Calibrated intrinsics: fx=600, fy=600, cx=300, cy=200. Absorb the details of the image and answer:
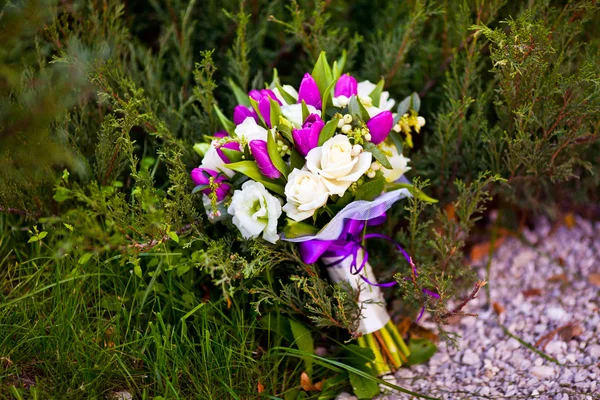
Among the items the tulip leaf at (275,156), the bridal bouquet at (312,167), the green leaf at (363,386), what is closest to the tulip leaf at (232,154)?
the bridal bouquet at (312,167)

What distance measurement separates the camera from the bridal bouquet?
1.67m

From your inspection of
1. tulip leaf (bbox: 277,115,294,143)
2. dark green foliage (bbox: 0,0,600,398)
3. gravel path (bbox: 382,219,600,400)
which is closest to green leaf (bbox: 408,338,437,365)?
gravel path (bbox: 382,219,600,400)

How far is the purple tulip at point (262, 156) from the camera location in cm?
167

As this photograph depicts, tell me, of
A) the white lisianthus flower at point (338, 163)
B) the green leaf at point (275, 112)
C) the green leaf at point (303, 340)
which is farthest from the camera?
the green leaf at point (303, 340)

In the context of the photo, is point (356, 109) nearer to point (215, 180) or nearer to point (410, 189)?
point (410, 189)

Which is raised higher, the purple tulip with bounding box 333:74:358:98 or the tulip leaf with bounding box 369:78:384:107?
the purple tulip with bounding box 333:74:358:98

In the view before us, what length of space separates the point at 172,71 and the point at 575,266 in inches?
76.3

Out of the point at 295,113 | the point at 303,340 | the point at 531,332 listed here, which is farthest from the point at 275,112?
the point at 531,332

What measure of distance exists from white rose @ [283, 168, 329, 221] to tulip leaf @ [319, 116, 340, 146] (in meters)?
0.11

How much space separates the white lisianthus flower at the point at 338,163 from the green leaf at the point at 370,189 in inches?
2.8

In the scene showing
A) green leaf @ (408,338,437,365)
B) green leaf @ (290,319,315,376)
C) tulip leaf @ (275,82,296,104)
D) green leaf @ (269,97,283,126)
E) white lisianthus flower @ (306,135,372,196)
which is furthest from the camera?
green leaf @ (408,338,437,365)

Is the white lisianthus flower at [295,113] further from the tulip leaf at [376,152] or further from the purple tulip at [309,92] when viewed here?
the tulip leaf at [376,152]

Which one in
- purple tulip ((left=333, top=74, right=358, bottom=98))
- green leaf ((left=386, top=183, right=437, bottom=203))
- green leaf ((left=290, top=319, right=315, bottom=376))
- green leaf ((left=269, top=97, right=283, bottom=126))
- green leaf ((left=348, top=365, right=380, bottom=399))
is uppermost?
purple tulip ((left=333, top=74, right=358, bottom=98))

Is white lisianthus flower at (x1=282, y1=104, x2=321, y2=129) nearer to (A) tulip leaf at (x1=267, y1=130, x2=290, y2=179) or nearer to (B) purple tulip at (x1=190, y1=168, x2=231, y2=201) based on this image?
(A) tulip leaf at (x1=267, y1=130, x2=290, y2=179)
